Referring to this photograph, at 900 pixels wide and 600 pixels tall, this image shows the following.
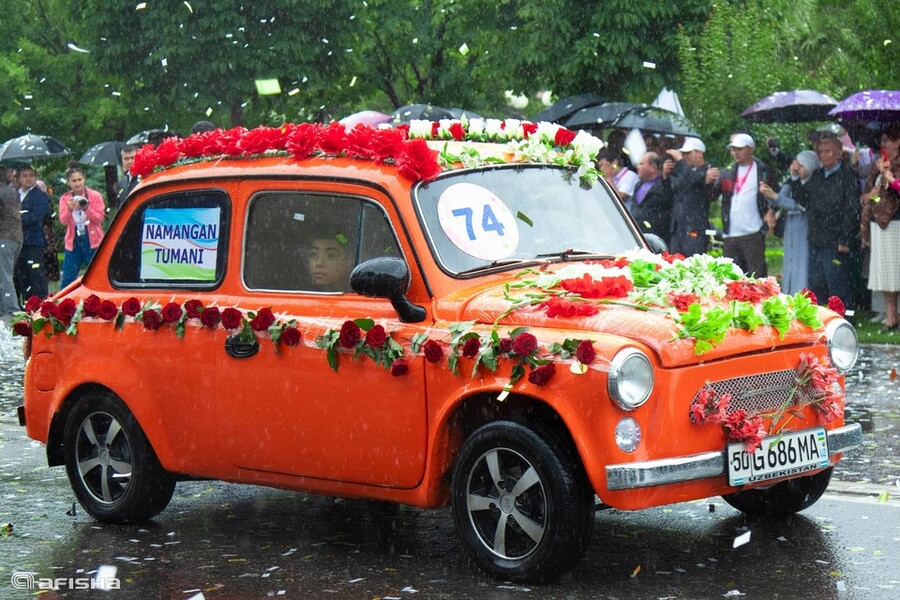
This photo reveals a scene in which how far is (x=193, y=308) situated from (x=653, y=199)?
1039cm

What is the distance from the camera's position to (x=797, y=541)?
7574 millimetres

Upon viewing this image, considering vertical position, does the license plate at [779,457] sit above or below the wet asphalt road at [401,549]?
above

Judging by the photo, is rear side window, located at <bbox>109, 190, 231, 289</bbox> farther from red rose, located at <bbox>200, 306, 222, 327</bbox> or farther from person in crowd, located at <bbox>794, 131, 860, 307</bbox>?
person in crowd, located at <bbox>794, 131, 860, 307</bbox>

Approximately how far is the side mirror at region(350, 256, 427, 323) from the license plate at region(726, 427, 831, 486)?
1605 mm

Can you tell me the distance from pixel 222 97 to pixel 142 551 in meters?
27.2

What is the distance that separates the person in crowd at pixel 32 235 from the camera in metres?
21.7

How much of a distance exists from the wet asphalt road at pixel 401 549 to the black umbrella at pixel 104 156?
19.3 metres

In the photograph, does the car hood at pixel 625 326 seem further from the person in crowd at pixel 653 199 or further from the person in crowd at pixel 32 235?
the person in crowd at pixel 32 235

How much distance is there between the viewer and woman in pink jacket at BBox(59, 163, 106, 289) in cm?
1888

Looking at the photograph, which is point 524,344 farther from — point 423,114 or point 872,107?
point 423,114

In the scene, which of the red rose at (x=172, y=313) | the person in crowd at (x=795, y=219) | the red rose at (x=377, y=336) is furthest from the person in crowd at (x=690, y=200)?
the red rose at (x=377, y=336)

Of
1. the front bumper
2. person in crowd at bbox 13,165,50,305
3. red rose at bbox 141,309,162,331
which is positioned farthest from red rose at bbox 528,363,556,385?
person in crowd at bbox 13,165,50,305

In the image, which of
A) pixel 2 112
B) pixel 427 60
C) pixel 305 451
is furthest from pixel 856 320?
pixel 2 112

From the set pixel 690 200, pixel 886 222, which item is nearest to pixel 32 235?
pixel 690 200
